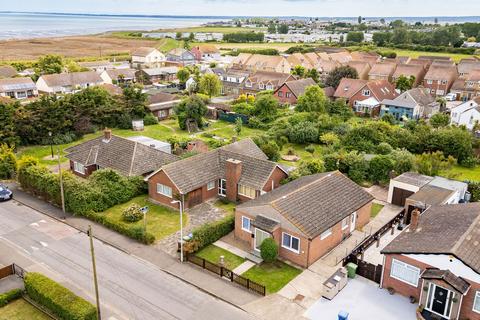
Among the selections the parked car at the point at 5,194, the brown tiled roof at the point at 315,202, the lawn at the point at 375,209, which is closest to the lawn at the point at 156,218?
the brown tiled roof at the point at 315,202

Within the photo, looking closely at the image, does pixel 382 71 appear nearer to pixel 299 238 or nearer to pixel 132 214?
pixel 299 238

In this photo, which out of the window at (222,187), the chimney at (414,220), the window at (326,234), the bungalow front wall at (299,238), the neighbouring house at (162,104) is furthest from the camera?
the neighbouring house at (162,104)

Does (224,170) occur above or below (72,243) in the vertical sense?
above

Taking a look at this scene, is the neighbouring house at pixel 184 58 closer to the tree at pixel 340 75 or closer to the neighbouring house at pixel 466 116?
the tree at pixel 340 75

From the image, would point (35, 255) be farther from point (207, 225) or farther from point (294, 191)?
point (294, 191)

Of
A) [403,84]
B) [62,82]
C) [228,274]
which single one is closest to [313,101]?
[403,84]

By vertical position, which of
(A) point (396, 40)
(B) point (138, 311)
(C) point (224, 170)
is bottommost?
(B) point (138, 311)

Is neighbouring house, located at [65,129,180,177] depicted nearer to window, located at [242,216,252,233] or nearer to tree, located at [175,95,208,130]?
window, located at [242,216,252,233]

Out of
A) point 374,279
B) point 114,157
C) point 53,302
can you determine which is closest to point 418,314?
point 374,279
